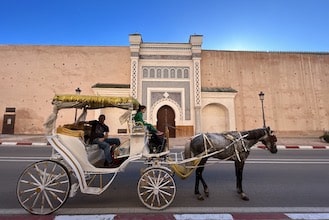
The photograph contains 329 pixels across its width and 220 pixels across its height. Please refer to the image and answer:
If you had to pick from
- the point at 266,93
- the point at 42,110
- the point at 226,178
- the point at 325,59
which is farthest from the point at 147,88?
the point at 325,59

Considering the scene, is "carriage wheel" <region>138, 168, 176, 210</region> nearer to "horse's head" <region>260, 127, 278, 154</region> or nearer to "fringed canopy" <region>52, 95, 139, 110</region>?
"fringed canopy" <region>52, 95, 139, 110</region>

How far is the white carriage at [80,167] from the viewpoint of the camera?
132 inches

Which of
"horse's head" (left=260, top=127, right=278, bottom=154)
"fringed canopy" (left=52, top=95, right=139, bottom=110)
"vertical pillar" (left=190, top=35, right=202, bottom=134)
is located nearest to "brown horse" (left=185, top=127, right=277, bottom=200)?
"horse's head" (left=260, top=127, right=278, bottom=154)

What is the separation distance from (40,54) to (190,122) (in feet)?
53.8

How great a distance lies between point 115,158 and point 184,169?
145 centimetres

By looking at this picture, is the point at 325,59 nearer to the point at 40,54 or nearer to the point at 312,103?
the point at 312,103

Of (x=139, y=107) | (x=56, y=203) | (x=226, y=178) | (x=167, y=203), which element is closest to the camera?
(x=167, y=203)

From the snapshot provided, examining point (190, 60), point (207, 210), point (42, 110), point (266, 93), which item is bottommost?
point (207, 210)

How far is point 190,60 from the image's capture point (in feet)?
61.3

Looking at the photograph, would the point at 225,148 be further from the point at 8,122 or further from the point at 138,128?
the point at 8,122

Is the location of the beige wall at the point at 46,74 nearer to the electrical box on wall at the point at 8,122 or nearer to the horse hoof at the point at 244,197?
the electrical box on wall at the point at 8,122

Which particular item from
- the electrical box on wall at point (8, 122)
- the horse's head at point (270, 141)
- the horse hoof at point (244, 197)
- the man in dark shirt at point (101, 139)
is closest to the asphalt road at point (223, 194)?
the horse hoof at point (244, 197)

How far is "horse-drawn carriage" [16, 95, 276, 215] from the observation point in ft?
11.1

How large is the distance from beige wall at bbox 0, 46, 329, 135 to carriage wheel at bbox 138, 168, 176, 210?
55.6 feet
